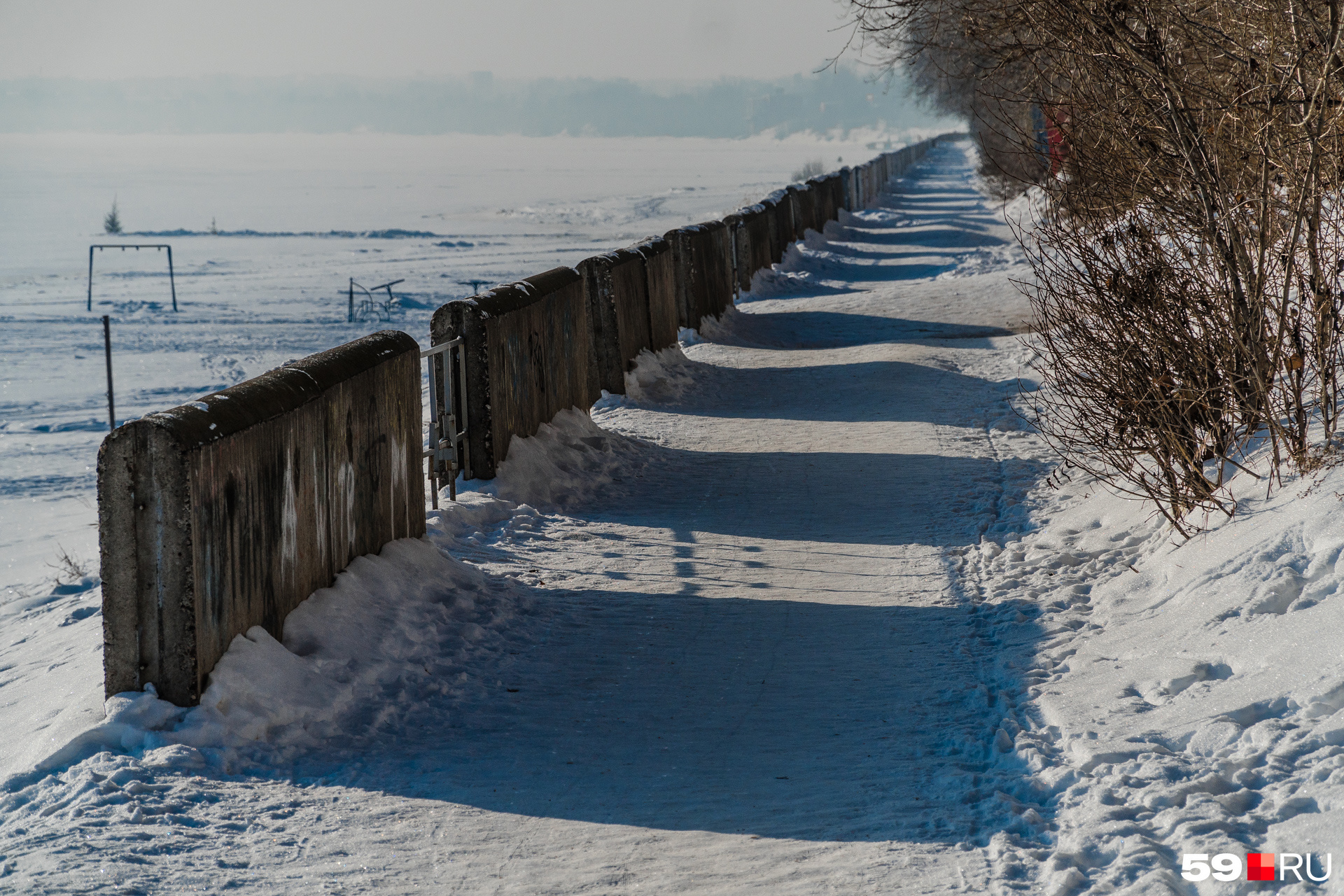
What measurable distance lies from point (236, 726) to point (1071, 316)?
14.8 ft

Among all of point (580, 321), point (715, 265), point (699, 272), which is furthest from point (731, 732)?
point (715, 265)

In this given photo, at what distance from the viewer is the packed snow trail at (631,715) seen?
383cm

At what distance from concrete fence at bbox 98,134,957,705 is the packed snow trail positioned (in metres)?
0.19

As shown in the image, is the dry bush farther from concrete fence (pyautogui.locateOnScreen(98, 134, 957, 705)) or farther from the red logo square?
concrete fence (pyautogui.locateOnScreen(98, 134, 957, 705))

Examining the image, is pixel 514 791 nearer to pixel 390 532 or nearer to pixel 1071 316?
pixel 390 532

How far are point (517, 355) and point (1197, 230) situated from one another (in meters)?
4.43

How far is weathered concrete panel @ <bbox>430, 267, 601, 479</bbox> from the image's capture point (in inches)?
315

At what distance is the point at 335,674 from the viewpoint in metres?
5.13

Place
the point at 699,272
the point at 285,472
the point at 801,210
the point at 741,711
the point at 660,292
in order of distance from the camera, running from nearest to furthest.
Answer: the point at 741,711, the point at 285,472, the point at 660,292, the point at 699,272, the point at 801,210

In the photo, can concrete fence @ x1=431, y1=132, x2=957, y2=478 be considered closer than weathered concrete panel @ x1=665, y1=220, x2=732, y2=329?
Yes

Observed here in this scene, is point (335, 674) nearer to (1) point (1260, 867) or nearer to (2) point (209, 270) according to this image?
(1) point (1260, 867)

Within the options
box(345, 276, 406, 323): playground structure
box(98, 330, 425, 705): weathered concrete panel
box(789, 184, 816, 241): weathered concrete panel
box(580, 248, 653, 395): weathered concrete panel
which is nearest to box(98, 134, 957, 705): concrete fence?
box(98, 330, 425, 705): weathered concrete panel

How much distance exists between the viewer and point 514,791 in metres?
4.35

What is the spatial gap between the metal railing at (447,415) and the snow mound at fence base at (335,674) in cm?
129
